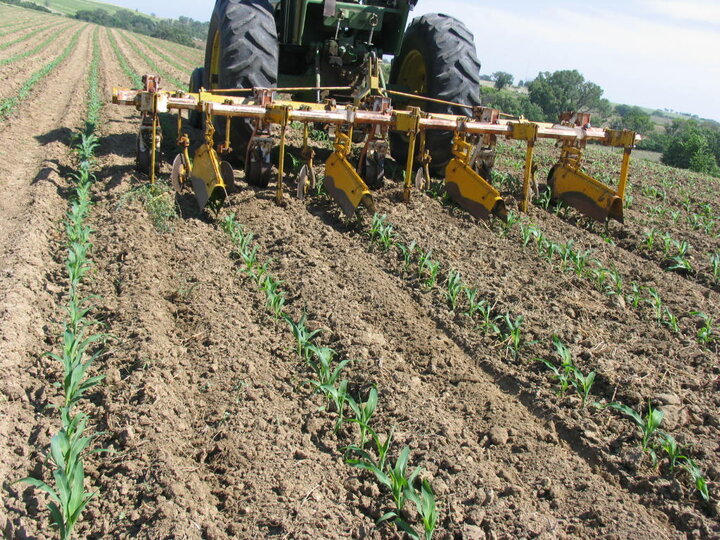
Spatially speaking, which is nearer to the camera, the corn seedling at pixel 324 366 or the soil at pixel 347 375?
the soil at pixel 347 375

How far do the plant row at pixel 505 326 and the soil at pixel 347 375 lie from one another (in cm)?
6

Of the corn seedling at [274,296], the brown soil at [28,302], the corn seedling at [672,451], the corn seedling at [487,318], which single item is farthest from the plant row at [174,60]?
the corn seedling at [672,451]

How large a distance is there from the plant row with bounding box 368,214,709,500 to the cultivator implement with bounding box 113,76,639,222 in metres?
0.56

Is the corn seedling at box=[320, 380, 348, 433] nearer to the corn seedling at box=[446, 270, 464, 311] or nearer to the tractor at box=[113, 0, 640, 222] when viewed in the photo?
the corn seedling at box=[446, 270, 464, 311]

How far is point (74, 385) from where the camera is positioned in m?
3.02

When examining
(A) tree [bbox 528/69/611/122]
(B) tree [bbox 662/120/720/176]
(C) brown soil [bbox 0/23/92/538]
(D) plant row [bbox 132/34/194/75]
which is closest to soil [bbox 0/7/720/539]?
(C) brown soil [bbox 0/23/92/538]

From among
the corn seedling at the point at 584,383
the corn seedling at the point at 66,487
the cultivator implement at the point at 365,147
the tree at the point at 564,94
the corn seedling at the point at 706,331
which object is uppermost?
the tree at the point at 564,94

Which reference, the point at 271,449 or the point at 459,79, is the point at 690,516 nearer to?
the point at 271,449

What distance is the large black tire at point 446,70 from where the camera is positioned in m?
7.12

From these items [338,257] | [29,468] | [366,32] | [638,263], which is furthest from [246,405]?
[366,32]

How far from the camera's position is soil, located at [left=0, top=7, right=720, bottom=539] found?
261cm

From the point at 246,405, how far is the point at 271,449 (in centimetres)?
36

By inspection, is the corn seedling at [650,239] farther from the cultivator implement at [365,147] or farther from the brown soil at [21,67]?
the brown soil at [21,67]

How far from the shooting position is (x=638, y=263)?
5594 mm
